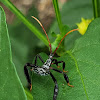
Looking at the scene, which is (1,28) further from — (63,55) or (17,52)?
(17,52)

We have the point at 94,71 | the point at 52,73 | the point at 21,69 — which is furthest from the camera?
the point at 21,69

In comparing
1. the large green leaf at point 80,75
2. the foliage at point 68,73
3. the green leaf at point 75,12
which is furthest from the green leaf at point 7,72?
the green leaf at point 75,12

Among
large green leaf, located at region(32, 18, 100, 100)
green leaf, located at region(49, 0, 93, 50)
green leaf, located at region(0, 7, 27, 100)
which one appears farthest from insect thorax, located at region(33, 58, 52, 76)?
green leaf, located at region(49, 0, 93, 50)

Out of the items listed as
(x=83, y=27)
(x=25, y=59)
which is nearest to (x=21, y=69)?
(x=25, y=59)

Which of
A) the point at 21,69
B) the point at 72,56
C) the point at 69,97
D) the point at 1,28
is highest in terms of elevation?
the point at 1,28

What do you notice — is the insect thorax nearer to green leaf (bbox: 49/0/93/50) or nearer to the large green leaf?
the large green leaf

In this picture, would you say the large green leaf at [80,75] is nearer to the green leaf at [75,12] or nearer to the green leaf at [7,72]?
the green leaf at [7,72]
